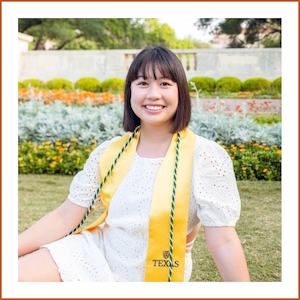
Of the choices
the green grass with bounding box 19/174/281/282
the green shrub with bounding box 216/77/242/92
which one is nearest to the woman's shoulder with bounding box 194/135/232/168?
the green grass with bounding box 19/174/281/282

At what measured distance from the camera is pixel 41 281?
63.5 inches

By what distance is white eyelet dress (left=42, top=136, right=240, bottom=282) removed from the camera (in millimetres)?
1663

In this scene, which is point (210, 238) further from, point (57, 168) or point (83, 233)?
point (57, 168)

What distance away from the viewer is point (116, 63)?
14.6 meters

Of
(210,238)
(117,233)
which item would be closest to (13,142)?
(117,233)

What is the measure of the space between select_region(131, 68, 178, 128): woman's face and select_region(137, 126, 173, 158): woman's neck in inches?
3.1

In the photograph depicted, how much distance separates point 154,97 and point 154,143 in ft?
0.77

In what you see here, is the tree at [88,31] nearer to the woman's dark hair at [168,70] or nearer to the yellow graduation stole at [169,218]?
the woman's dark hair at [168,70]

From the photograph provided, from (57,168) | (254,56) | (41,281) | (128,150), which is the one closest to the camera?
(41,281)

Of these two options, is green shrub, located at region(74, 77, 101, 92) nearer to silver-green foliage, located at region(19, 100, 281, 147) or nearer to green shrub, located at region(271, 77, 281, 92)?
green shrub, located at region(271, 77, 281, 92)

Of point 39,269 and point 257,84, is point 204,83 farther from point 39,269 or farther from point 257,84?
point 39,269

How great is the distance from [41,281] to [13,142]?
2.07ft

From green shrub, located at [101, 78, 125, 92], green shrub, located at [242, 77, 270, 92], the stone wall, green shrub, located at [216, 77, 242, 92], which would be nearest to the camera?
green shrub, located at [242, 77, 270, 92]

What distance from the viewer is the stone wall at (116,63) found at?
1341 centimetres
